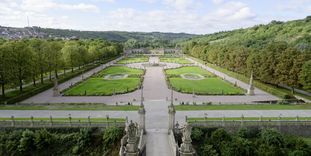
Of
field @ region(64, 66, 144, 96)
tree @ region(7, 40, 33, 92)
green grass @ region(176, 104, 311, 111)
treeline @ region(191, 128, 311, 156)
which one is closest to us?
treeline @ region(191, 128, 311, 156)

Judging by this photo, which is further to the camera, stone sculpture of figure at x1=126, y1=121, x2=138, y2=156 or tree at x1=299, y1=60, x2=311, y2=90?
tree at x1=299, y1=60, x2=311, y2=90

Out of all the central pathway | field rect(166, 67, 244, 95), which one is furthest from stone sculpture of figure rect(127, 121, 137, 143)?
field rect(166, 67, 244, 95)

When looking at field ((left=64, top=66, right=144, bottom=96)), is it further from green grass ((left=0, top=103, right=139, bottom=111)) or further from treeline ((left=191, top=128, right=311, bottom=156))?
treeline ((left=191, top=128, right=311, bottom=156))

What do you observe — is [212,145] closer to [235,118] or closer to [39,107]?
[235,118]

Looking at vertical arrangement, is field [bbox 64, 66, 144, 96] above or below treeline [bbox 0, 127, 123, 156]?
above

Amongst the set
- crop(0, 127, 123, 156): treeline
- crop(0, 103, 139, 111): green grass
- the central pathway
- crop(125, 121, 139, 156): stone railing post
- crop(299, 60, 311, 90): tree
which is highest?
crop(299, 60, 311, 90): tree

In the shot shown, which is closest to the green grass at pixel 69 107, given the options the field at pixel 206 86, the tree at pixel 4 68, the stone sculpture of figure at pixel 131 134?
the tree at pixel 4 68

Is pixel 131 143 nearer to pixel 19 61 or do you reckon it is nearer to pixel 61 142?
pixel 61 142

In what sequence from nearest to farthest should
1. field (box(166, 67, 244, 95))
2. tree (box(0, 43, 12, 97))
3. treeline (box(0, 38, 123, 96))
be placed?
tree (box(0, 43, 12, 97)), treeline (box(0, 38, 123, 96)), field (box(166, 67, 244, 95))

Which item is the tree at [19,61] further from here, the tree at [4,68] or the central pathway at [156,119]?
the central pathway at [156,119]
